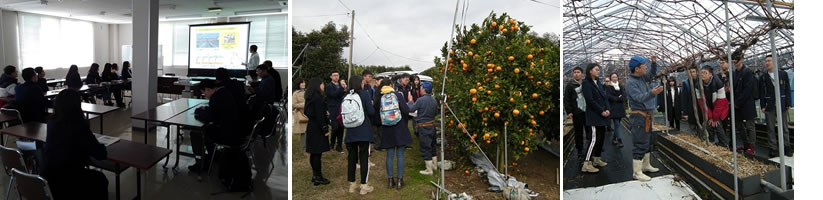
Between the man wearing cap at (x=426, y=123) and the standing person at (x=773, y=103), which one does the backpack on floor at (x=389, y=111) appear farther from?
the standing person at (x=773, y=103)

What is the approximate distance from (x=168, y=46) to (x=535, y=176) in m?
4.28

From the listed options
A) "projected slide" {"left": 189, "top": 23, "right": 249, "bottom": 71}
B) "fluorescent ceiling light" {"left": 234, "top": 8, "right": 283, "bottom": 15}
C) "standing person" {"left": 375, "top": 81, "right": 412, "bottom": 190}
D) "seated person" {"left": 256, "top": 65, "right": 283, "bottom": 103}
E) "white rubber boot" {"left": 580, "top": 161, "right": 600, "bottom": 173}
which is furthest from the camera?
"fluorescent ceiling light" {"left": 234, "top": 8, "right": 283, "bottom": 15}

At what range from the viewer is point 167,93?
4707mm

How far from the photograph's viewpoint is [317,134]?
5.86 ft

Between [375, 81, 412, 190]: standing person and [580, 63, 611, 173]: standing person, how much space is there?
906 mm

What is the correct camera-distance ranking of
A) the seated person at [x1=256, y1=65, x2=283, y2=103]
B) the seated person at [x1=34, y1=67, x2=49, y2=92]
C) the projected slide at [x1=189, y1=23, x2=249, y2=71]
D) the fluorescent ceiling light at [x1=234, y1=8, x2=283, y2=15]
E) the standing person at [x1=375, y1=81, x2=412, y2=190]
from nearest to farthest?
the standing person at [x1=375, y1=81, x2=412, y2=190] → the seated person at [x1=34, y1=67, x2=49, y2=92] → the seated person at [x1=256, y1=65, x2=283, y2=103] → the projected slide at [x1=189, y1=23, x2=249, y2=71] → the fluorescent ceiling light at [x1=234, y1=8, x2=283, y2=15]

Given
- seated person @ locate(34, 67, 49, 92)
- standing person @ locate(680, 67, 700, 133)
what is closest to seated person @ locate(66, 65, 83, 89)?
seated person @ locate(34, 67, 49, 92)

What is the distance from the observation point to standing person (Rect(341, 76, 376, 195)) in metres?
1.71

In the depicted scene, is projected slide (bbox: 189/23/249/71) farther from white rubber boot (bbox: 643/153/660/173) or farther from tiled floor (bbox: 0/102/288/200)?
white rubber boot (bbox: 643/153/660/173)

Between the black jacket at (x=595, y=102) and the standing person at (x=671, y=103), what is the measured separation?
259mm

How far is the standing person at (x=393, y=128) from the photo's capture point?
175cm
